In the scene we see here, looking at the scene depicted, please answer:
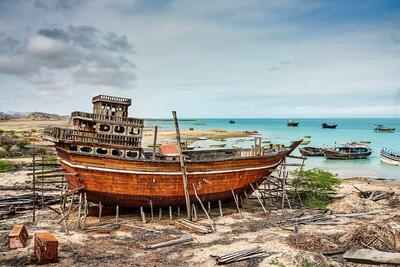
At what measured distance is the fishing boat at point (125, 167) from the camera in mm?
19891

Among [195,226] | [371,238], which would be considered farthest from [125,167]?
[371,238]

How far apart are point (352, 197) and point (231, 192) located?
803 centimetres

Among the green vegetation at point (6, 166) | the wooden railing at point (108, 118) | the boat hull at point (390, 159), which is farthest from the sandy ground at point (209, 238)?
the boat hull at point (390, 159)

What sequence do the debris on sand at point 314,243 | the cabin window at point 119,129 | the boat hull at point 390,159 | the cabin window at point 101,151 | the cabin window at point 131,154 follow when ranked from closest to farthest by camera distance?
the debris on sand at point 314,243 → the cabin window at point 101,151 → the cabin window at point 119,129 → the cabin window at point 131,154 → the boat hull at point 390,159

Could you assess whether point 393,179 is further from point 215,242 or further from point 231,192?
point 215,242

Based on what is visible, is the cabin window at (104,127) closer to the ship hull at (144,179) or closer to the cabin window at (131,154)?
the cabin window at (131,154)

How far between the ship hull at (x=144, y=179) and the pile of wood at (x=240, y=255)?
6953mm

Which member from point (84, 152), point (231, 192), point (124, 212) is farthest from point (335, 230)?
point (84, 152)

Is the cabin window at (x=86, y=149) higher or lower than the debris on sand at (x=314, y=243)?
higher

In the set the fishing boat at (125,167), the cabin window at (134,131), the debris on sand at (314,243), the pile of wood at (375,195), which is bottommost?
the debris on sand at (314,243)

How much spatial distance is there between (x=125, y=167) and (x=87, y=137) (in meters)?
2.91

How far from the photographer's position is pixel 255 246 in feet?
50.0

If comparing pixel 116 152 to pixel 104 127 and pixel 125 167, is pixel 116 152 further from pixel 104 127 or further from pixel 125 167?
pixel 125 167

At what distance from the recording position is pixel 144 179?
2033cm
